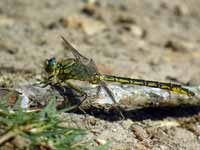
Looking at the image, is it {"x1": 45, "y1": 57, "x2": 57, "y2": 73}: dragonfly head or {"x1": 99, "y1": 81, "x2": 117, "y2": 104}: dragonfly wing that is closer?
{"x1": 99, "y1": 81, "x2": 117, "y2": 104}: dragonfly wing

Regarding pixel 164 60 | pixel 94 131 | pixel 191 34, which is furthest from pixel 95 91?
pixel 191 34

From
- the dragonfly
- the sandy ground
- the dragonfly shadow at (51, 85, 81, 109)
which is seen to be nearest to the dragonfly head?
the dragonfly

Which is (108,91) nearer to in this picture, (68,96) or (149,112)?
(68,96)

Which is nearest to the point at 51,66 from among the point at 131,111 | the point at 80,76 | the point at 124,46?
the point at 80,76

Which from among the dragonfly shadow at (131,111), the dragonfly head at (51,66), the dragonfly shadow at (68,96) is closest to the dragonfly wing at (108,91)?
the dragonfly shadow at (131,111)

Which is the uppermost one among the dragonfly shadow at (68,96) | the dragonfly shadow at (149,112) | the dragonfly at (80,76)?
the dragonfly at (80,76)

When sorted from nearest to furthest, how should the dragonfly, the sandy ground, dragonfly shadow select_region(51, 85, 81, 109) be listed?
dragonfly shadow select_region(51, 85, 81, 109), the sandy ground, the dragonfly

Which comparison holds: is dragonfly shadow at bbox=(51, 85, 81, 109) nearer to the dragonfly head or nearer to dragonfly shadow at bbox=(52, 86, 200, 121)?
dragonfly shadow at bbox=(52, 86, 200, 121)

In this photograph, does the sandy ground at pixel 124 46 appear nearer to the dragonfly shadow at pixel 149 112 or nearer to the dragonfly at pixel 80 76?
the dragonfly shadow at pixel 149 112
